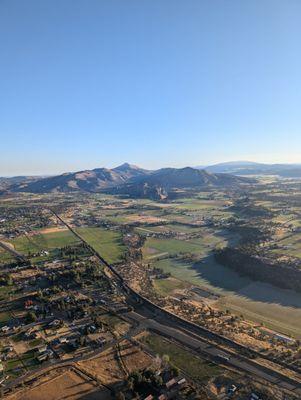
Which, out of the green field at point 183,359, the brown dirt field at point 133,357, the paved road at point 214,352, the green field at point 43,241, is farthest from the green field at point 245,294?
the green field at point 43,241

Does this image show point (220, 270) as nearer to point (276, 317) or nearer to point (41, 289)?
point (276, 317)

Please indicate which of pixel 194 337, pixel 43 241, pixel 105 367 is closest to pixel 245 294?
pixel 194 337

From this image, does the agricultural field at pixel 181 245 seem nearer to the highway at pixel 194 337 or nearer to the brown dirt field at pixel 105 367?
the highway at pixel 194 337

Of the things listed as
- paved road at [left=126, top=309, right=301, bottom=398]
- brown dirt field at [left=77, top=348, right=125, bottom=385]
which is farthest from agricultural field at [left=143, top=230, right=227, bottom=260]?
brown dirt field at [left=77, top=348, right=125, bottom=385]

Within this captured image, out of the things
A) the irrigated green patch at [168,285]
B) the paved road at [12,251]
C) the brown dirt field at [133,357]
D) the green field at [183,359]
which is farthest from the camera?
the paved road at [12,251]

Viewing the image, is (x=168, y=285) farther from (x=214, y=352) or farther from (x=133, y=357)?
(x=133, y=357)

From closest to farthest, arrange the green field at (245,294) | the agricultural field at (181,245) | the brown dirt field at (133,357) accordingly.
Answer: the brown dirt field at (133,357) < the green field at (245,294) < the agricultural field at (181,245)
